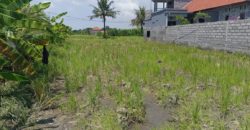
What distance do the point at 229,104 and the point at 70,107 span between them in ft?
8.21

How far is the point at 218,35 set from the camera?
52.3ft

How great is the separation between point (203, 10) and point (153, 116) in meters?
25.6

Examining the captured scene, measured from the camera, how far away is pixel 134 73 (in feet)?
24.8

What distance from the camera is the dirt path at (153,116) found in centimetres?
409

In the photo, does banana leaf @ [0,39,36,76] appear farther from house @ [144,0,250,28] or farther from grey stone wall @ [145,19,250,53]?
house @ [144,0,250,28]

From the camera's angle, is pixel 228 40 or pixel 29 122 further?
pixel 228 40

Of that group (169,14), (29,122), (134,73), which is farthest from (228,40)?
(169,14)

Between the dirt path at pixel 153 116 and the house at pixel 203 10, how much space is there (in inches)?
747

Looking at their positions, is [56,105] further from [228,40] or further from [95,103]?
[228,40]

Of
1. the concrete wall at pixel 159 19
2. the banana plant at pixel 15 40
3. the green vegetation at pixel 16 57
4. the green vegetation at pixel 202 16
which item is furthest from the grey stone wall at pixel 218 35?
the banana plant at pixel 15 40

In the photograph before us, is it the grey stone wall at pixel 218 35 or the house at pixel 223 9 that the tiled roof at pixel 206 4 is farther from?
the grey stone wall at pixel 218 35

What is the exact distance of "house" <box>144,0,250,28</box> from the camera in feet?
75.9

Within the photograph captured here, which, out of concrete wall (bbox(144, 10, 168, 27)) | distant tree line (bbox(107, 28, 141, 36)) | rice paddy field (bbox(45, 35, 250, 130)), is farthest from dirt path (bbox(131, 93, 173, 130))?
distant tree line (bbox(107, 28, 141, 36))

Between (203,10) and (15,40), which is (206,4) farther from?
(15,40)
